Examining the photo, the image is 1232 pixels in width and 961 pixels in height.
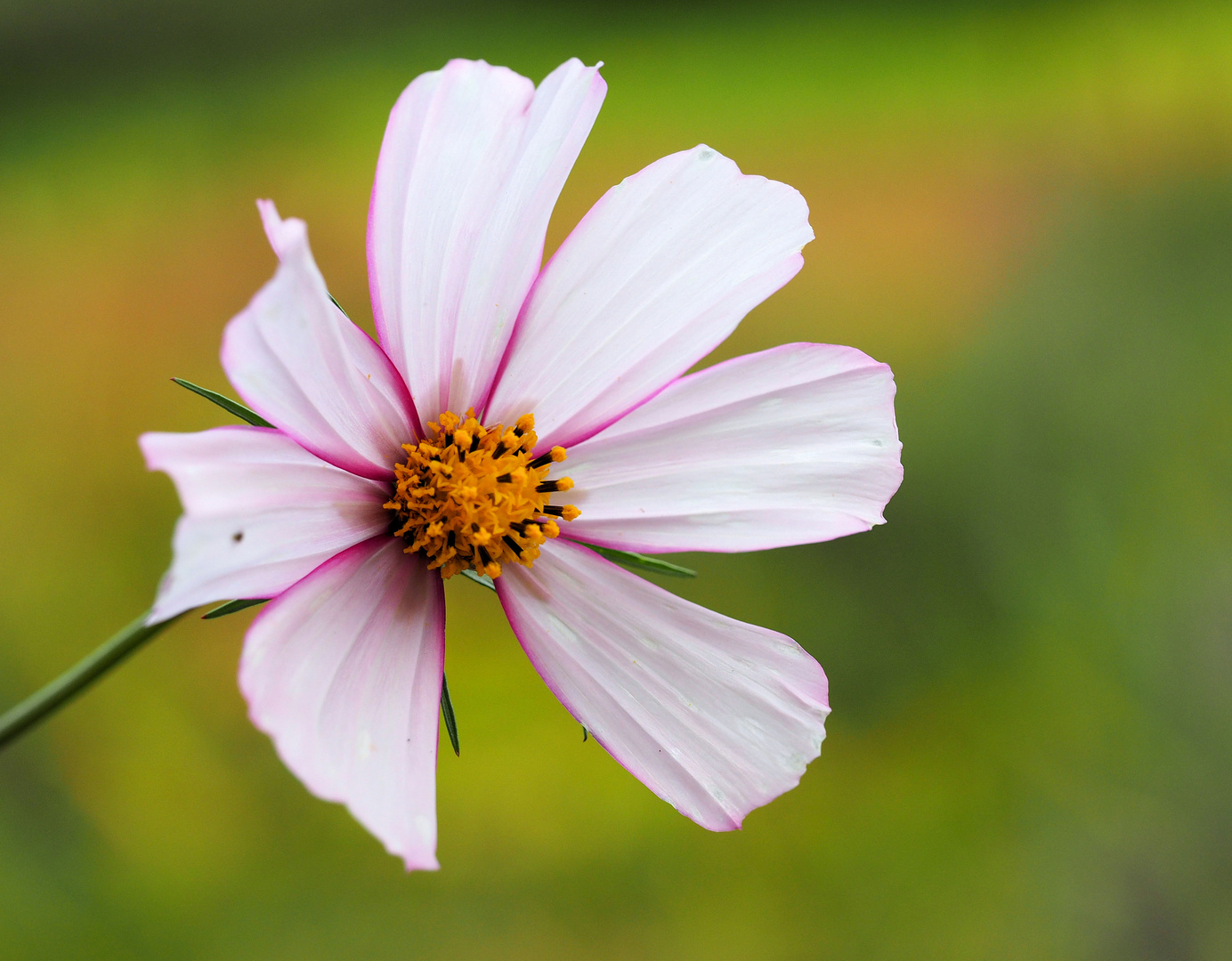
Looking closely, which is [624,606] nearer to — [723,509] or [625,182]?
[723,509]

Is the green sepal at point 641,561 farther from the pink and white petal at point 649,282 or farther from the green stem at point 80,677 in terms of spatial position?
the green stem at point 80,677

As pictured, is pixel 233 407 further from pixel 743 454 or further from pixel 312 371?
pixel 743 454

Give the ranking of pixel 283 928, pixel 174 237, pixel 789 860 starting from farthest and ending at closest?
pixel 174 237 → pixel 789 860 → pixel 283 928

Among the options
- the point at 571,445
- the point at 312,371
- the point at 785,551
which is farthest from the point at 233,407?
the point at 785,551

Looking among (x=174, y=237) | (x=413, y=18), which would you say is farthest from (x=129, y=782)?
(x=413, y=18)

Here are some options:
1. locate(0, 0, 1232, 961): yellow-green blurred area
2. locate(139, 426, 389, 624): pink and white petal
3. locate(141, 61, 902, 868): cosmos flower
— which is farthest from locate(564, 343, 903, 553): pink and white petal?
locate(0, 0, 1232, 961): yellow-green blurred area

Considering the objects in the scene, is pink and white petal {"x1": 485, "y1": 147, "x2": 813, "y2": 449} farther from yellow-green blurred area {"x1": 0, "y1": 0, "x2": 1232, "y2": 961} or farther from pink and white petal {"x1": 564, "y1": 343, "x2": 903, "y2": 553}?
yellow-green blurred area {"x1": 0, "y1": 0, "x2": 1232, "y2": 961}

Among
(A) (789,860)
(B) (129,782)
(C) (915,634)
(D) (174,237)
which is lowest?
(A) (789,860)
